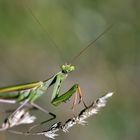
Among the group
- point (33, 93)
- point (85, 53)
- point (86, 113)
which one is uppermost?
point (85, 53)

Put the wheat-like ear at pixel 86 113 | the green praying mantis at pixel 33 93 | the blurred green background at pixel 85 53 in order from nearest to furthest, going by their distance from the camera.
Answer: the wheat-like ear at pixel 86 113 → the green praying mantis at pixel 33 93 → the blurred green background at pixel 85 53

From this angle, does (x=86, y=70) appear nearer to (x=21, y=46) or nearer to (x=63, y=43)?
(x=63, y=43)

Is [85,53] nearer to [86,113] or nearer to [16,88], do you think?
[16,88]

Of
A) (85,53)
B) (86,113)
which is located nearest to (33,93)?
(86,113)

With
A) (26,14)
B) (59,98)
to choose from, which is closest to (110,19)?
(26,14)

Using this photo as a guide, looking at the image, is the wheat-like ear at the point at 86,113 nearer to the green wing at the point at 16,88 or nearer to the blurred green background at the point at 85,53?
the green wing at the point at 16,88

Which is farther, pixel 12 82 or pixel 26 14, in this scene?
pixel 12 82

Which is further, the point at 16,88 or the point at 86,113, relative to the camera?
the point at 16,88

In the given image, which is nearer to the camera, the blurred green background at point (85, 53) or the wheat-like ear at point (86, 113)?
the wheat-like ear at point (86, 113)

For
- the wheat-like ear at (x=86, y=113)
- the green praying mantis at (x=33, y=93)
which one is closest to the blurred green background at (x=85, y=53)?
the green praying mantis at (x=33, y=93)
